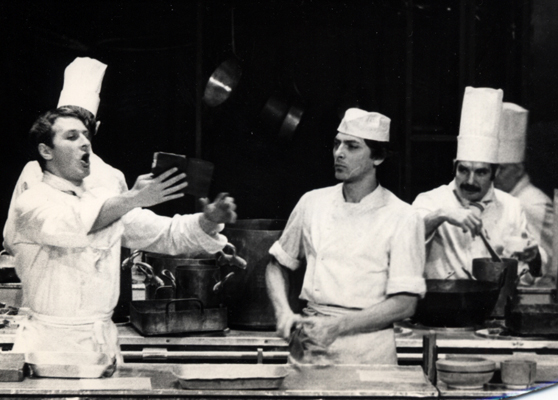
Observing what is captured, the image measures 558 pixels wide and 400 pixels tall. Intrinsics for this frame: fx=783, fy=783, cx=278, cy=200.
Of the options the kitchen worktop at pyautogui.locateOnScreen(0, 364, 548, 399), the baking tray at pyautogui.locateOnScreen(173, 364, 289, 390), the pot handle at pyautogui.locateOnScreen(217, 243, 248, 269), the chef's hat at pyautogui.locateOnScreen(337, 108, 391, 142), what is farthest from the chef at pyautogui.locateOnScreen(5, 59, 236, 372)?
the chef's hat at pyautogui.locateOnScreen(337, 108, 391, 142)

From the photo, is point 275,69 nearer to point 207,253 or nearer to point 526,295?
point 207,253

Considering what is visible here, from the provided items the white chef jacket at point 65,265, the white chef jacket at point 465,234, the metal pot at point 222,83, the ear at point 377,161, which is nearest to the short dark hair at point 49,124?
the white chef jacket at point 65,265

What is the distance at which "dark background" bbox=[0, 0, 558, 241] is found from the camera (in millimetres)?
2729

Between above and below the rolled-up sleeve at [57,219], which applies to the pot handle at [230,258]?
below

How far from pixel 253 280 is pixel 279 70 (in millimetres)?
753

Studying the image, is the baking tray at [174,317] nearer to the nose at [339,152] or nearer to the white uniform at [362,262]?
the white uniform at [362,262]

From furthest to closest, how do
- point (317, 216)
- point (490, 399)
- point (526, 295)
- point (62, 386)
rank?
point (526, 295), point (317, 216), point (490, 399), point (62, 386)

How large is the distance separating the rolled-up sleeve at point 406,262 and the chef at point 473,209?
17 cm

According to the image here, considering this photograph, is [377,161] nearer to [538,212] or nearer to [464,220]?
[464,220]

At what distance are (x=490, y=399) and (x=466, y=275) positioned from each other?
1.90ft

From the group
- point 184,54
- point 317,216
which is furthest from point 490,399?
point 184,54

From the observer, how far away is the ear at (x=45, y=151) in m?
2.59

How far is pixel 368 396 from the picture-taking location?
2199 mm

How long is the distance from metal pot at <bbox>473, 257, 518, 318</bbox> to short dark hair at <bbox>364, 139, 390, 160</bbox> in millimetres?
518
